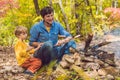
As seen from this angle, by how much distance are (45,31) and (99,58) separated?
1.06m

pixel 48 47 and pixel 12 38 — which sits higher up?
pixel 48 47

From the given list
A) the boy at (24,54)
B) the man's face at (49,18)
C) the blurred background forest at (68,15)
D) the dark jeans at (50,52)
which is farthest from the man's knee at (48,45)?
the blurred background forest at (68,15)

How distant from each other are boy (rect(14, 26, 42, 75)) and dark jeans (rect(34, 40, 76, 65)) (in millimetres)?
71

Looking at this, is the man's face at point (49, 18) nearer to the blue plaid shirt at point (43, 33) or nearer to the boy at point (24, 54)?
the blue plaid shirt at point (43, 33)

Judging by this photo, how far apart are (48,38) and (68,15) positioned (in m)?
4.23

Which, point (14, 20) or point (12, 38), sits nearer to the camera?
point (12, 38)

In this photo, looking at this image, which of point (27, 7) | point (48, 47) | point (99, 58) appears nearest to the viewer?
point (48, 47)

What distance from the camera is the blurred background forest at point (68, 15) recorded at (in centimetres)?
866

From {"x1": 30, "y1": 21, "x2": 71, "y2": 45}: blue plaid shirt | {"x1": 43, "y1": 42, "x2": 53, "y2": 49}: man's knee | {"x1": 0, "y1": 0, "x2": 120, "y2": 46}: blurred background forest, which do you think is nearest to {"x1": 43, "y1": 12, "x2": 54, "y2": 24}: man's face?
{"x1": 30, "y1": 21, "x2": 71, "y2": 45}: blue plaid shirt

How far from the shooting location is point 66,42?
4.89 meters

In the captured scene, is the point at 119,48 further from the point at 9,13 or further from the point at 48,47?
the point at 9,13

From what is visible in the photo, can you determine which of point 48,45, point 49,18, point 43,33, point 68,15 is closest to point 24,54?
point 48,45

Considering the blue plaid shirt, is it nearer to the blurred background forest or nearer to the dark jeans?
the dark jeans

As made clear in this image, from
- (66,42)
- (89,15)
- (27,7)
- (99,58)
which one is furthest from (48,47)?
(27,7)
